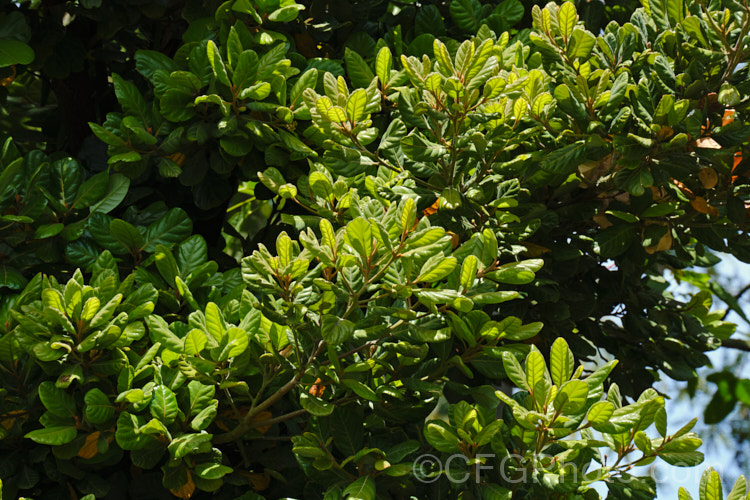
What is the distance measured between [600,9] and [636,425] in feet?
4.82

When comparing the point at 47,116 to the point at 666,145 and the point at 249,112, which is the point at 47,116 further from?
the point at 666,145

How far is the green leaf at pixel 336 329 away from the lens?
147 centimetres

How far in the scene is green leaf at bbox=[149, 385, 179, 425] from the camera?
164 centimetres

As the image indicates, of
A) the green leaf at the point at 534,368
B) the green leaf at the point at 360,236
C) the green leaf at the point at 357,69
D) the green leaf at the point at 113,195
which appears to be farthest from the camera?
the green leaf at the point at 357,69

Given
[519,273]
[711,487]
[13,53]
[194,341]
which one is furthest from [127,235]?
[711,487]

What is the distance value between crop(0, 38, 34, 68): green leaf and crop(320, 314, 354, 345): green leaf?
127cm

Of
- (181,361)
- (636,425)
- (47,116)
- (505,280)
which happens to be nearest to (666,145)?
(505,280)

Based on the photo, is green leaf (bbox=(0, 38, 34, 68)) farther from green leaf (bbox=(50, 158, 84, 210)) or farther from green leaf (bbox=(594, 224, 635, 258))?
green leaf (bbox=(594, 224, 635, 258))

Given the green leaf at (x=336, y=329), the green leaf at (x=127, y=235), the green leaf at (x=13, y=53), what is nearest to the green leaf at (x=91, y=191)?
the green leaf at (x=127, y=235)

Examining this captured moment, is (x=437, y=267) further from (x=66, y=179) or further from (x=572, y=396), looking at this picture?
(x=66, y=179)

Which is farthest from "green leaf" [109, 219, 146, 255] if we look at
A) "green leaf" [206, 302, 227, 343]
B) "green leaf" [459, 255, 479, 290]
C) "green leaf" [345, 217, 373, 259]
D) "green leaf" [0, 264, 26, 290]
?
"green leaf" [459, 255, 479, 290]

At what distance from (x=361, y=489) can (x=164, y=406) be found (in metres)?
0.46

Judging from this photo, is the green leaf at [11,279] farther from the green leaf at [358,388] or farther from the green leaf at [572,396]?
the green leaf at [572,396]

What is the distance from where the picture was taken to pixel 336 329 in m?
1.47
